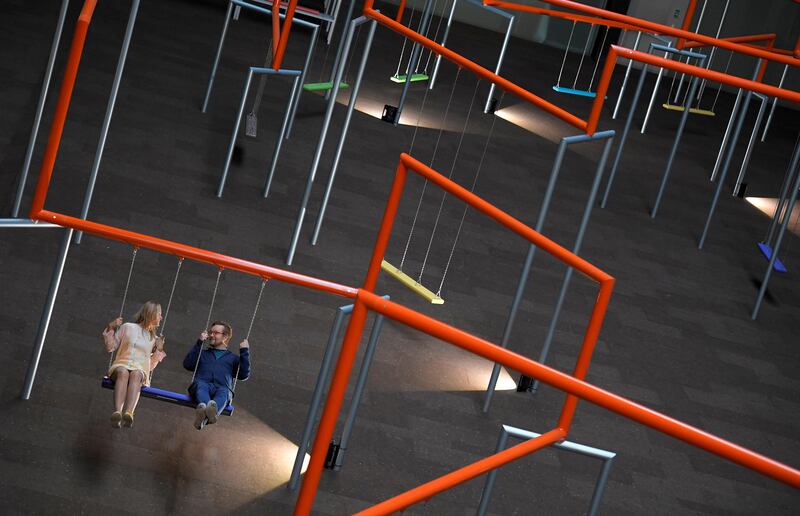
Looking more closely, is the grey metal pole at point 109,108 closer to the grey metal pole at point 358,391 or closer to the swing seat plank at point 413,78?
the grey metal pole at point 358,391

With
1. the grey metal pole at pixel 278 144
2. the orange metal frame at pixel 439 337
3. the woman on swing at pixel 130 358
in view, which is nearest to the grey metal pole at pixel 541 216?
the orange metal frame at pixel 439 337

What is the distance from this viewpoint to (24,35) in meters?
10.8

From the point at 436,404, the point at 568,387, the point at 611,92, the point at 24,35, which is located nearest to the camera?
the point at 568,387

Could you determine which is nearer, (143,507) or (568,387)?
(568,387)

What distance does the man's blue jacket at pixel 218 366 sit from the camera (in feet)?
18.6

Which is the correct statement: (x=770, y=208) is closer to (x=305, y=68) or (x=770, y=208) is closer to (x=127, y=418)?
(x=305, y=68)

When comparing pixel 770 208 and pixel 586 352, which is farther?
pixel 770 208

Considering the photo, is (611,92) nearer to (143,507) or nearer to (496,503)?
(496,503)

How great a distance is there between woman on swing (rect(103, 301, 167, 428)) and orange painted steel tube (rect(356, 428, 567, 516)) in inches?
60.7

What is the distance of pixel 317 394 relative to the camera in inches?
225

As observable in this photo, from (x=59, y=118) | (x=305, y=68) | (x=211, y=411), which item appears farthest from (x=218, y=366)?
(x=305, y=68)

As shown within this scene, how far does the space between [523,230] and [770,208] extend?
6.48m

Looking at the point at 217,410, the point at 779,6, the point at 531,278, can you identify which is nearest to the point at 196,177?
the point at 531,278

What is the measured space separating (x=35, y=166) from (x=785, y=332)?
6.04 m
